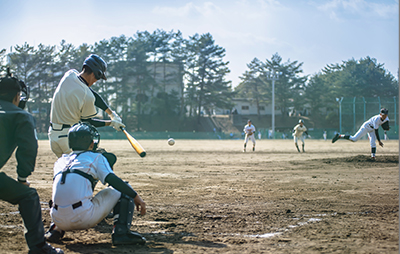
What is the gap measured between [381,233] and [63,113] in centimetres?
446

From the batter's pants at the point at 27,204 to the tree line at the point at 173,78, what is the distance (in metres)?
46.3

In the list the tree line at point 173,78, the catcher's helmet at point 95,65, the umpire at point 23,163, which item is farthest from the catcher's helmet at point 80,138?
the tree line at point 173,78

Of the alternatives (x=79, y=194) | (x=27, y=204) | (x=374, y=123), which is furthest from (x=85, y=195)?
(x=374, y=123)

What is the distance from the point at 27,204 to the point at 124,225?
1.03 meters

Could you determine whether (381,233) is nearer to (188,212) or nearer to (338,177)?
(188,212)

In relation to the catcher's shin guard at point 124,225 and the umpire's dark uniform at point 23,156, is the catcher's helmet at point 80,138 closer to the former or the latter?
the umpire's dark uniform at point 23,156

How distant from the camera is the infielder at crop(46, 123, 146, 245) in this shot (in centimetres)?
350

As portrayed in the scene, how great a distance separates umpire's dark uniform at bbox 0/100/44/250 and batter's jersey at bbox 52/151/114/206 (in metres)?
0.23

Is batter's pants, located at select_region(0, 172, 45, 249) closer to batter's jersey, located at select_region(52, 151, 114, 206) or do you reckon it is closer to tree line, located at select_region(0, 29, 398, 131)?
batter's jersey, located at select_region(52, 151, 114, 206)

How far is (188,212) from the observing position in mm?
5488

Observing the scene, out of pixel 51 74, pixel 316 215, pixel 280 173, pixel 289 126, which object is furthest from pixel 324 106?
pixel 316 215

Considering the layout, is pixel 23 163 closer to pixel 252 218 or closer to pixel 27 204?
pixel 27 204

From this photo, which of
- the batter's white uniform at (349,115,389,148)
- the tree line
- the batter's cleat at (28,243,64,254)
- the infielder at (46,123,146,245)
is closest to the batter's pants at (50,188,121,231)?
the infielder at (46,123,146,245)

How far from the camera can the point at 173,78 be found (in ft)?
206
